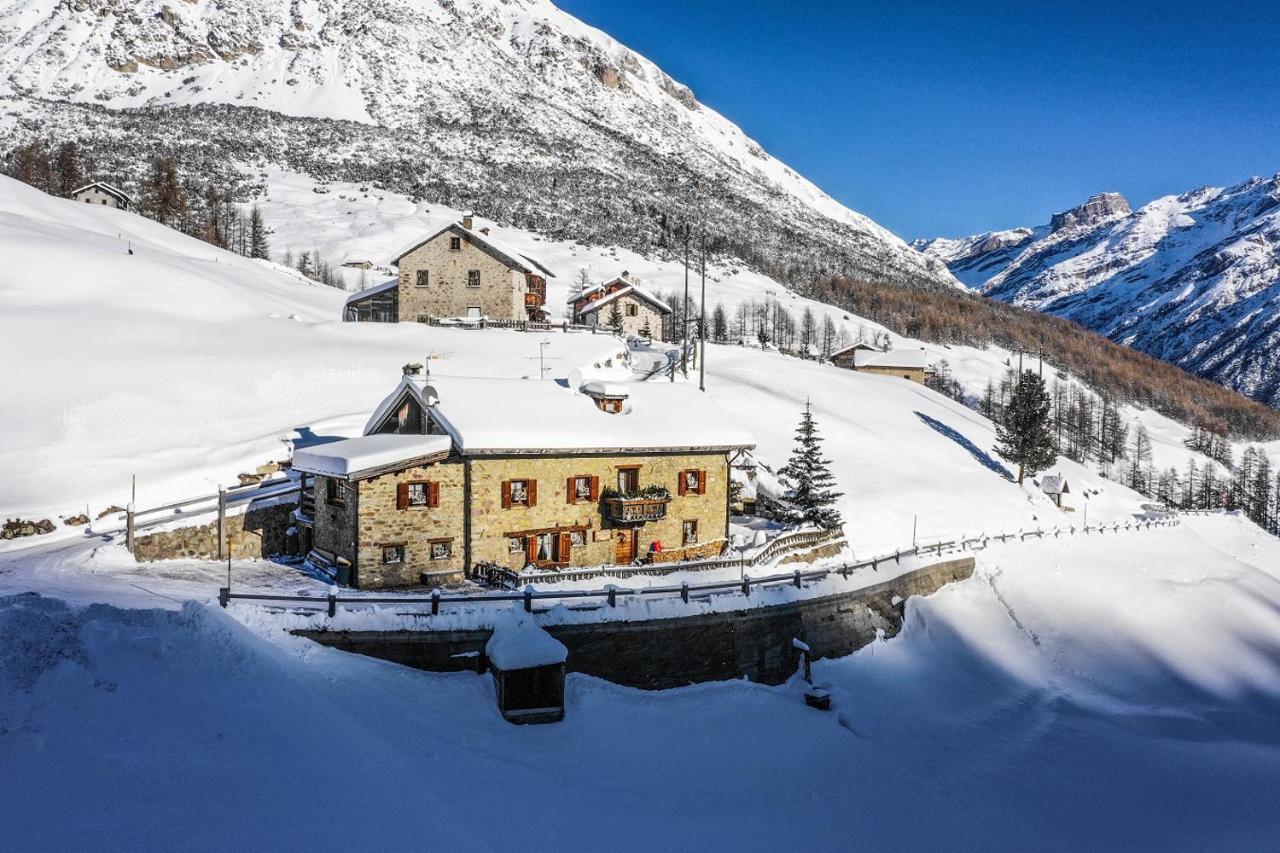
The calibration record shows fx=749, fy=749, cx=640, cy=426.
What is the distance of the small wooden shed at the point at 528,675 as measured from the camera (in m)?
16.8

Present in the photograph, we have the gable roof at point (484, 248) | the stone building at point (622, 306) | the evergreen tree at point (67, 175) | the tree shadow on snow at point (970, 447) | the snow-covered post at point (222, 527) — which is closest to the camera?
the snow-covered post at point (222, 527)

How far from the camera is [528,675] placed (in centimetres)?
1698

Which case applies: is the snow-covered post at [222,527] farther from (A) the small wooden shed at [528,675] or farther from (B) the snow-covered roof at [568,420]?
(A) the small wooden shed at [528,675]

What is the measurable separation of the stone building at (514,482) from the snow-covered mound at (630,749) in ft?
24.5

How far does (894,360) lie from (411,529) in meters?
75.1

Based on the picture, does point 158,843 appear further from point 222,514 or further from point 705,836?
point 222,514

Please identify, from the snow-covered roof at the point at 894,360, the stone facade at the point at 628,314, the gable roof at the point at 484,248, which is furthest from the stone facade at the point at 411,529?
the snow-covered roof at the point at 894,360

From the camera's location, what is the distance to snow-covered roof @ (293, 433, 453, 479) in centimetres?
2347

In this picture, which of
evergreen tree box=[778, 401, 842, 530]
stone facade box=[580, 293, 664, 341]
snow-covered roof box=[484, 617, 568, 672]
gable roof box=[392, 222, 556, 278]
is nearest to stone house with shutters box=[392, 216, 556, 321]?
gable roof box=[392, 222, 556, 278]

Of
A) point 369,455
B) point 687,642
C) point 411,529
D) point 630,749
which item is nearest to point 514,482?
point 411,529

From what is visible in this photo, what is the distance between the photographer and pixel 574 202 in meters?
193

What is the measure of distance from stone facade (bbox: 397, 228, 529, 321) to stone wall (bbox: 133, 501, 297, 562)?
36482 millimetres

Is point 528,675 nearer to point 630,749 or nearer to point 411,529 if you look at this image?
point 630,749

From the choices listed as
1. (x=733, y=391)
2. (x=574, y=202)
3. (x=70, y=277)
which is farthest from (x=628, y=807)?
(x=574, y=202)
